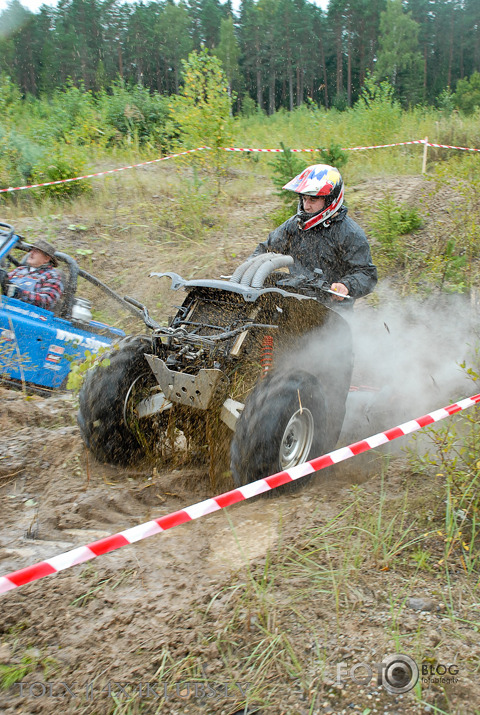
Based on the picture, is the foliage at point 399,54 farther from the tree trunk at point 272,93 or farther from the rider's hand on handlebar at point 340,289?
the rider's hand on handlebar at point 340,289

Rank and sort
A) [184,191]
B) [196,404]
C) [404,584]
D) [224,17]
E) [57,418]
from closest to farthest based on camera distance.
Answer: [404,584] → [196,404] → [57,418] → [184,191] → [224,17]

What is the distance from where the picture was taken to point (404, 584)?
284 centimetres

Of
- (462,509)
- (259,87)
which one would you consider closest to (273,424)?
(462,509)

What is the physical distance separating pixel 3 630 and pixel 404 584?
6.08 ft

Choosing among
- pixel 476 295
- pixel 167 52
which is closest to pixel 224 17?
pixel 167 52

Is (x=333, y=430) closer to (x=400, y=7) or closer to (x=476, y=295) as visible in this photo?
(x=476, y=295)

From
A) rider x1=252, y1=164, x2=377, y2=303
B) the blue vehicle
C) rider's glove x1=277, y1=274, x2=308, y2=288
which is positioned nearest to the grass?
rider's glove x1=277, y1=274, x2=308, y2=288

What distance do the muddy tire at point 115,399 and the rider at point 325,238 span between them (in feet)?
5.15

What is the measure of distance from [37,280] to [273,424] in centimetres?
407

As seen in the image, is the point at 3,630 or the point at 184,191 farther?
the point at 184,191

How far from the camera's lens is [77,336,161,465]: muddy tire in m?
4.09

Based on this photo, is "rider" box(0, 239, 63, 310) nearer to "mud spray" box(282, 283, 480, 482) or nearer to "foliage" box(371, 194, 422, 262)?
"mud spray" box(282, 283, 480, 482)

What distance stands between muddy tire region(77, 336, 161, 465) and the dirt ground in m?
0.23

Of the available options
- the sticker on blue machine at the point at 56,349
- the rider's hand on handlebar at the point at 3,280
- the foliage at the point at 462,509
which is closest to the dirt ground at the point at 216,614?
the foliage at the point at 462,509
